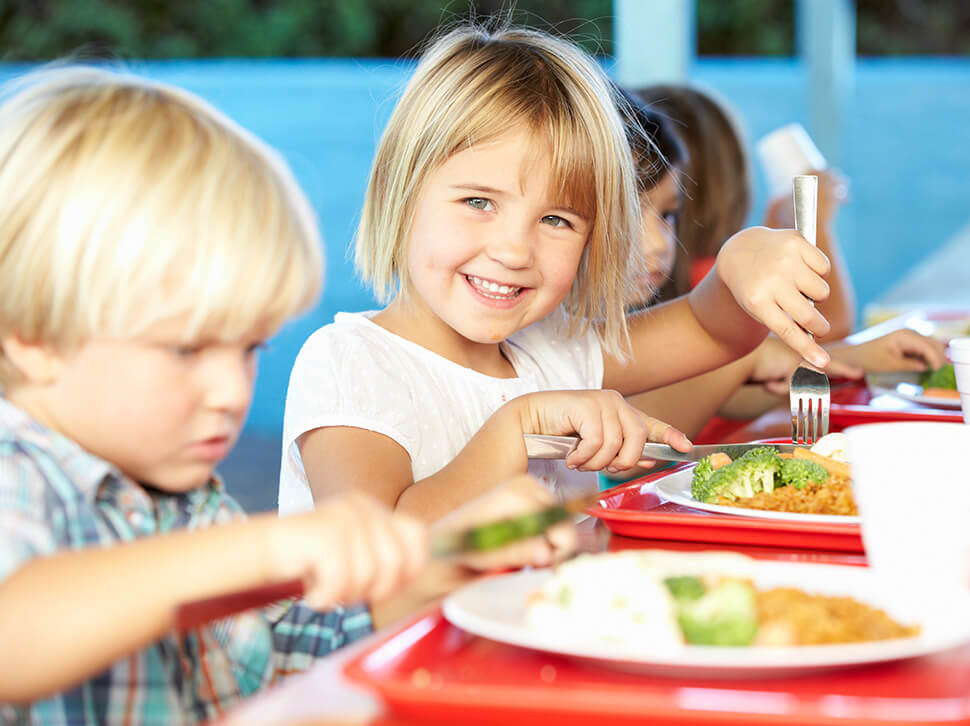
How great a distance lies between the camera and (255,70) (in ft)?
33.3

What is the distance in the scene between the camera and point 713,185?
9.33 ft

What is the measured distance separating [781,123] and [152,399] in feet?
33.5

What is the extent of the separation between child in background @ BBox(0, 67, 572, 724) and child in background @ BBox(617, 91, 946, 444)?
1262 millimetres

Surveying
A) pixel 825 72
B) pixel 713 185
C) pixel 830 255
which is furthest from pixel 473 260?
pixel 825 72

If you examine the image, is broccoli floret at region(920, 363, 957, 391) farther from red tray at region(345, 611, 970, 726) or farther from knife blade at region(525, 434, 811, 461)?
red tray at region(345, 611, 970, 726)

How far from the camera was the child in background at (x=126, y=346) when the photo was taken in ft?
2.41

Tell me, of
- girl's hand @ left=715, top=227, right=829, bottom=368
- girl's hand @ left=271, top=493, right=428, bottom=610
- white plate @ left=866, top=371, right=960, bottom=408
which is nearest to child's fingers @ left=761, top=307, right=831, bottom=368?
girl's hand @ left=715, top=227, right=829, bottom=368

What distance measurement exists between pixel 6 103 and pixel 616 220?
3.20 ft

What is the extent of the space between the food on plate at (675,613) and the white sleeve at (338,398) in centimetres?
75

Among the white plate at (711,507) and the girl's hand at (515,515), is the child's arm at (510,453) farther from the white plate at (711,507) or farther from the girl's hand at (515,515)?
the girl's hand at (515,515)

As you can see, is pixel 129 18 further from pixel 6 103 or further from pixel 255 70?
pixel 6 103

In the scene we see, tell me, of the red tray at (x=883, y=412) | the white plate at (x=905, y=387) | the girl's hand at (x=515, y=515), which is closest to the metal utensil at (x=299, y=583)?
the girl's hand at (x=515, y=515)

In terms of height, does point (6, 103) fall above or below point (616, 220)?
above

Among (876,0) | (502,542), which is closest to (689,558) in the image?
(502,542)
